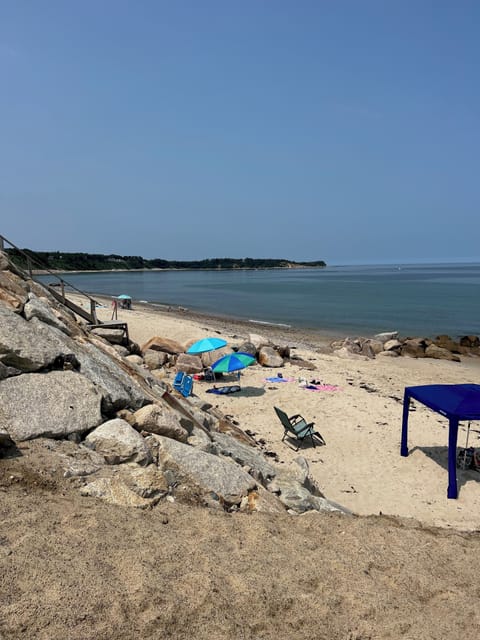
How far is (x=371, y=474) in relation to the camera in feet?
29.4

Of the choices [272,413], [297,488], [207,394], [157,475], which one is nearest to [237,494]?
[157,475]

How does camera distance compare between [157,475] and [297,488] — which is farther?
[297,488]

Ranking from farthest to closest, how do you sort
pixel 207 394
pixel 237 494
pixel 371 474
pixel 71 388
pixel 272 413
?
pixel 207 394, pixel 272 413, pixel 371 474, pixel 71 388, pixel 237 494

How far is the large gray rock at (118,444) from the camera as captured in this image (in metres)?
5.23

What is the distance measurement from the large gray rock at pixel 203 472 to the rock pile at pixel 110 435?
0.01 metres

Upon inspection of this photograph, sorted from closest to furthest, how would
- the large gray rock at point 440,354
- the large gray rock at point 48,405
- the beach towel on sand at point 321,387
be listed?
the large gray rock at point 48,405, the beach towel on sand at point 321,387, the large gray rock at point 440,354

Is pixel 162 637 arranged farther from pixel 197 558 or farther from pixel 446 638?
pixel 446 638

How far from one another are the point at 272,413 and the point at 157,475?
7781mm

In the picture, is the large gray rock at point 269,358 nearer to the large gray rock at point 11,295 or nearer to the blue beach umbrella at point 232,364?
the blue beach umbrella at point 232,364

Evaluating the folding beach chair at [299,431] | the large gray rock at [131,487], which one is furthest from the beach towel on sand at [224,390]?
the large gray rock at [131,487]

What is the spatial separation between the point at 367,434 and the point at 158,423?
6695 mm

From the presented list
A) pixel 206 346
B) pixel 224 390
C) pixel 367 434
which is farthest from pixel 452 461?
pixel 206 346

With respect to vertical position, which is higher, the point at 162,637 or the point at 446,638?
the point at 162,637

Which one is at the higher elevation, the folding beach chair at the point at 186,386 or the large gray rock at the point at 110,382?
the large gray rock at the point at 110,382
